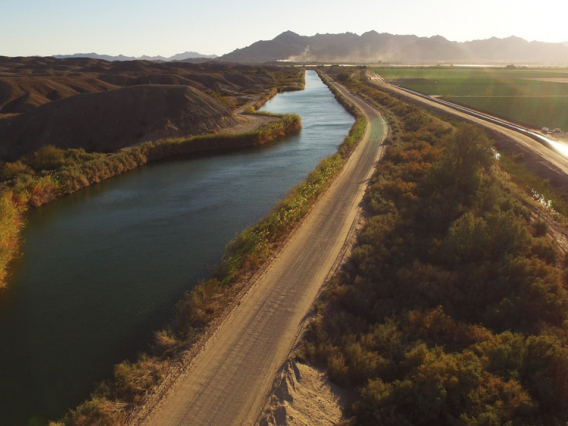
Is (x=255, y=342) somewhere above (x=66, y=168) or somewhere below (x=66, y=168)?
below

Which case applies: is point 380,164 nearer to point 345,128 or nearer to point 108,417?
point 345,128

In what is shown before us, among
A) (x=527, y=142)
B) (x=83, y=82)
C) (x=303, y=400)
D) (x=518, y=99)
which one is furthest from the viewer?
(x=83, y=82)

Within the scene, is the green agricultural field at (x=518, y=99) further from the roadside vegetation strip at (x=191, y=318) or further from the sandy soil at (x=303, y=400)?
the sandy soil at (x=303, y=400)

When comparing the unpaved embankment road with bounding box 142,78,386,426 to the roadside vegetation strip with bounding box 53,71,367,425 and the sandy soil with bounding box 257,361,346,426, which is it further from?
the roadside vegetation strip with bounding box 53,71,367,425

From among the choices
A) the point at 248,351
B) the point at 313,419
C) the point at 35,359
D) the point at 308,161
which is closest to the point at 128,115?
the point at 308,161

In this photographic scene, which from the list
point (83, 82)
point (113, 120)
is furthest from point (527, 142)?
point (83, 82)

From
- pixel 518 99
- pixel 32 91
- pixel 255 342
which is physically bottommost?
pixel 255 342

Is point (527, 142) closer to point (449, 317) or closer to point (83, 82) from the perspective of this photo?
point (449, 317)
